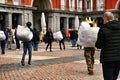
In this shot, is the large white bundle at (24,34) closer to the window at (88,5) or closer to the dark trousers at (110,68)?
the dark trousers at (110,68)

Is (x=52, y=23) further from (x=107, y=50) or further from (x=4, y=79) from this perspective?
(x=107, y=50)

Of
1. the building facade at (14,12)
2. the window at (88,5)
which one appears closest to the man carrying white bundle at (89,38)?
the building facade at (14,12)

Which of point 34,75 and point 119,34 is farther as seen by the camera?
point 34,75

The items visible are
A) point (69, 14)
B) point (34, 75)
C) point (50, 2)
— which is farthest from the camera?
point (69, 14)

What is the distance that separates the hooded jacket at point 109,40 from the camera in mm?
7133

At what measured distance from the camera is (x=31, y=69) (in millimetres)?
14164

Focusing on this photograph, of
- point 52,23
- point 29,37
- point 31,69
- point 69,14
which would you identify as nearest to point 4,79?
point 31,69

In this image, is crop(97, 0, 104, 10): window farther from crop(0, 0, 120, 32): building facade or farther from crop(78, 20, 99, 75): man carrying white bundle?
crop(78, 20, 99, 75): man carrying white bundle

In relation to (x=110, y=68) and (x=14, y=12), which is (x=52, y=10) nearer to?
(x=14, y=12)

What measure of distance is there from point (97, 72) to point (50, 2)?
140 ft

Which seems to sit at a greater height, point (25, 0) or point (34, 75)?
point (25, 0)

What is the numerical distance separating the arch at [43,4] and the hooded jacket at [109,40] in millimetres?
47945

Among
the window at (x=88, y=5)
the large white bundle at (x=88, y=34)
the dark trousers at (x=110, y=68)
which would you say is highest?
the window at (x=88, y=5)

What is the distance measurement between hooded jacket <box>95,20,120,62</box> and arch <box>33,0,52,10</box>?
157ft
